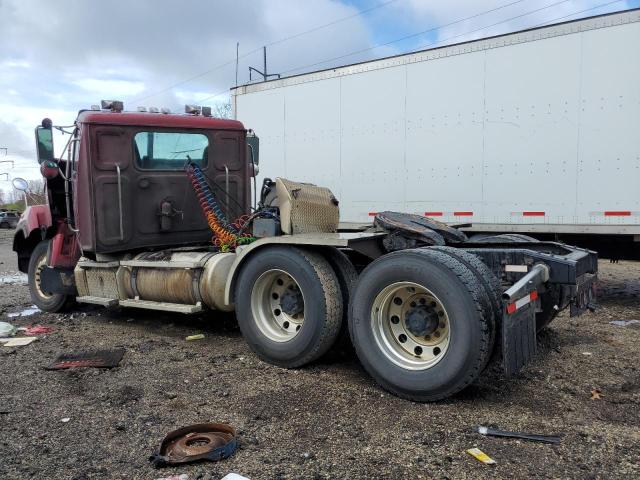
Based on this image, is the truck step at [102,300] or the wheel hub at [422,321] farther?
the truck step at [102,300]

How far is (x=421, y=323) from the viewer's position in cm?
391

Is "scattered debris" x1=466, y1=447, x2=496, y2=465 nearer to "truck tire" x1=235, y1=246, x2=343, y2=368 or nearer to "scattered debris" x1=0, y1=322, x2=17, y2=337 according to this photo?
"truck tire" x1=235, y1=246, x2=343, y2=368

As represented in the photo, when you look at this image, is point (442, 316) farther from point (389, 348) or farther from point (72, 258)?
point (72, 258)

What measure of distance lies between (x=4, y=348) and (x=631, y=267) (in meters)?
11.9

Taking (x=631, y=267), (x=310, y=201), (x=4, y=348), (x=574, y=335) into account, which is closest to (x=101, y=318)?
(x=4, y=348)

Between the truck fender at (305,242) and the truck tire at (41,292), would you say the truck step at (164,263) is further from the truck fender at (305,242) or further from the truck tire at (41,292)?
the truck tire at (41,292)

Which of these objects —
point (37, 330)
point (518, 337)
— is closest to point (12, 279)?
point (37, 330)

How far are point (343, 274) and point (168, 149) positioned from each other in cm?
300

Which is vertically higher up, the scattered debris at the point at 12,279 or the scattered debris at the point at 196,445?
the scattered debris at the point at 196,445

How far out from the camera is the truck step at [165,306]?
18.0 feet

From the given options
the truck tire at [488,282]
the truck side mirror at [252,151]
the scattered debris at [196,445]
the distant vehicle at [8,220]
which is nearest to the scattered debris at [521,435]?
the truck tire at [488,282]

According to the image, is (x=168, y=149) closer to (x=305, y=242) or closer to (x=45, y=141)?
(x=45, y=141)

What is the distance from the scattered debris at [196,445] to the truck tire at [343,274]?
1.50 m

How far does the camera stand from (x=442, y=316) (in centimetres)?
394
